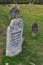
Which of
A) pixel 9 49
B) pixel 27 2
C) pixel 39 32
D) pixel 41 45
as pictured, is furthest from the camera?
pixel 27 2

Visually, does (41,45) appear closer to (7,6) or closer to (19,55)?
(19,55)

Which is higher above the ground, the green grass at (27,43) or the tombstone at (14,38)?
the tombstone at (14,38)

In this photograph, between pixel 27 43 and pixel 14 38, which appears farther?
pixel 27 43

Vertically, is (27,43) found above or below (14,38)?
below

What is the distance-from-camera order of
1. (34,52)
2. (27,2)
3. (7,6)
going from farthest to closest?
(27,2)
(7,6)
(34,52)

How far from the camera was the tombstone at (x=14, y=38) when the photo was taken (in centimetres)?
588

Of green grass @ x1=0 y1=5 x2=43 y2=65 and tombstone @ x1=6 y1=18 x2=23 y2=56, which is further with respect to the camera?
green grass @ x1=0 y1=5 x2=43 y2=65

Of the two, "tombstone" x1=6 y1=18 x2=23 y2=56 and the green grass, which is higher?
"tombstone" x1=6 y1=18 x2=23 y2=56

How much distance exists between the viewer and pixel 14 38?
6.01 metres

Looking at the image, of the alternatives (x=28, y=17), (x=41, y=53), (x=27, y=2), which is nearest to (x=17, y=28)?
(x=41, y=53)

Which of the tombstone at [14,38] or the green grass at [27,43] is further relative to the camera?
the green grass at [27,43]

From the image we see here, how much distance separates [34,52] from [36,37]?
1.04 m

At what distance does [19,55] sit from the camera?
20.5ft

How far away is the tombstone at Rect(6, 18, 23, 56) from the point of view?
588 cm
